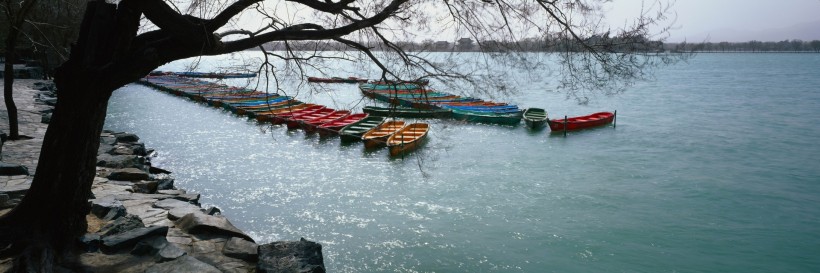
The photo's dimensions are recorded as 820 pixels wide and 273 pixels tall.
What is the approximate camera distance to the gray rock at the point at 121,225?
19.9 ft

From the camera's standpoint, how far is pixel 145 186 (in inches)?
366

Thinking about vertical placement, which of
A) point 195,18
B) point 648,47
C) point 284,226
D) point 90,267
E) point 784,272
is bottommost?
point 784,272

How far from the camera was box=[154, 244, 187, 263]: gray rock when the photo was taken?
5594 millimetres

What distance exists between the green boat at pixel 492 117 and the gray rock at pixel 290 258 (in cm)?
2172

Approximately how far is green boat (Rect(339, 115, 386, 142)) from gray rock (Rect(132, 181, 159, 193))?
11894mm

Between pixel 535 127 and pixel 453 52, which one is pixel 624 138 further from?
pixel 453 52

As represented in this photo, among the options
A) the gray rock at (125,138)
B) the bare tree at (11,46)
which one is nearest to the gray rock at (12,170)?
the bare tree at (11,46)

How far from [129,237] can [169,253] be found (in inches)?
22.6

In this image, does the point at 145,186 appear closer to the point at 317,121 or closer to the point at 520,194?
the point at 520,194

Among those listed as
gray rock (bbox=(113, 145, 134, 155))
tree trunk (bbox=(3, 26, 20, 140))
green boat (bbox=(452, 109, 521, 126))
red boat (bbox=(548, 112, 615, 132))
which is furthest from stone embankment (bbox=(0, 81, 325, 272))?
green boat (bbox=(452, 109, 521, 126))

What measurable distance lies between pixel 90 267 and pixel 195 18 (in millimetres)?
2701

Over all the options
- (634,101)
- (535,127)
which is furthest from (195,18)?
(634,101)

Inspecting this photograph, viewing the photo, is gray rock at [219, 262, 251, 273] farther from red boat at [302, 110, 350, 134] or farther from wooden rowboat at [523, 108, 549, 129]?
wooden rowboat at [523, 108, 549, 129]

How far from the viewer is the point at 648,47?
517 cm
